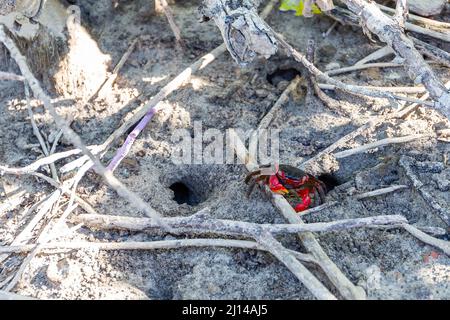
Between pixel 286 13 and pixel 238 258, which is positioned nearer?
pixel 238 258

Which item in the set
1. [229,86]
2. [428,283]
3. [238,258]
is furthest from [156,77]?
[428,283]

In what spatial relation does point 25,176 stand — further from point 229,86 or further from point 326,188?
point 326,188

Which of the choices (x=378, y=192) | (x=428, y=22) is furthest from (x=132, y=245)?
(x=428, y=22)

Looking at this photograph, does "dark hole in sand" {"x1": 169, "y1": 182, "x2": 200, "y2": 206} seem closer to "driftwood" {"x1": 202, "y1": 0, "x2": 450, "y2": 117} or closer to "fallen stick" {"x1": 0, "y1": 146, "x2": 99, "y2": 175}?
"fallen stick" {"x1": 0, "y1": 146, "x2": 99, "y2": 175}

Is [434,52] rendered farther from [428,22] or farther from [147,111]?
[147,111]

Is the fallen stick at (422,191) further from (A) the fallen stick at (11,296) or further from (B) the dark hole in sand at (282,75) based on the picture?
(A) the fallen stick at (11,296)

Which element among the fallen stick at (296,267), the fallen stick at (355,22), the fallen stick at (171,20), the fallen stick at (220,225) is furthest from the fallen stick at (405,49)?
the fallen stick at (171,20)
